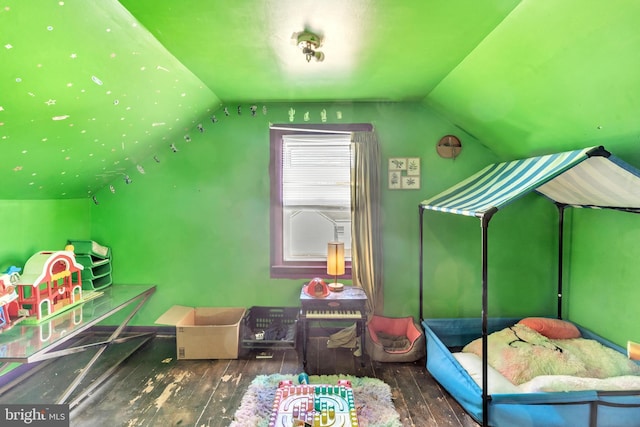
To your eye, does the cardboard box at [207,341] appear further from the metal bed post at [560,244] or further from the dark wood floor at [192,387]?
the metal bed post at [560,244]

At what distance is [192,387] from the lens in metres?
2.59

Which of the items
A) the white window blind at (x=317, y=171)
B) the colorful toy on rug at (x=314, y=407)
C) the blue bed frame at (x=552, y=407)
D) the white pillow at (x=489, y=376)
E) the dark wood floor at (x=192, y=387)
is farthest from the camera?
the white window blind at (x=317, y=171)

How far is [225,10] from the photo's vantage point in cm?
167

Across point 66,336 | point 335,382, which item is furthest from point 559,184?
point 66,336

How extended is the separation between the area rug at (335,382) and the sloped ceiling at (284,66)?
2.13 meters

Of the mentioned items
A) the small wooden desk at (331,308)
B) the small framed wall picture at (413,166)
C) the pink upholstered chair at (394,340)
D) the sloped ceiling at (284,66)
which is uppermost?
the sloped ceiling at (284,66)

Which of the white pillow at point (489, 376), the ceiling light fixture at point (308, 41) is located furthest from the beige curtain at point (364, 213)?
the ceiling light fixture at point (308, 41)

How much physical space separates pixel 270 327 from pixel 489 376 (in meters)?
1.94

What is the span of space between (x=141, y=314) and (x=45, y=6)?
2.95 m

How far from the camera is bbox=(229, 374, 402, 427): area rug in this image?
2.18 meters

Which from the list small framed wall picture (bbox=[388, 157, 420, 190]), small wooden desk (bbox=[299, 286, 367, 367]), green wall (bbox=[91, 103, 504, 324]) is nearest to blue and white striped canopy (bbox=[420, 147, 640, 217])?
small framed wall picture (bbox=[388, 157, 420, 190])

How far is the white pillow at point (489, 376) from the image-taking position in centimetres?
215

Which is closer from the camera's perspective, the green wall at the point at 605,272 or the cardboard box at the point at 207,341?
the green wall at the point at 605,272

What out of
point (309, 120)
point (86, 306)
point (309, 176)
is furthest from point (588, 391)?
point (86, 306)
